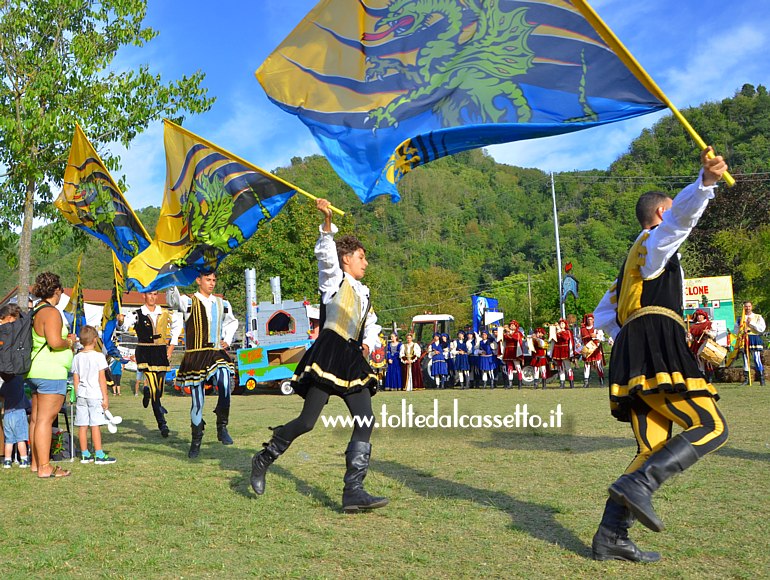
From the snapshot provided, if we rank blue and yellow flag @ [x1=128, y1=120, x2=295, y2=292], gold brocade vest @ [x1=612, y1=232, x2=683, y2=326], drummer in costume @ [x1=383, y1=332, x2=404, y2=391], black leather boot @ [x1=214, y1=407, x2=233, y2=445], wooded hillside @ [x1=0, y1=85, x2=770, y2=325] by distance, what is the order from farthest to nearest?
wooded hillside @ [x1=0, y1=85, x2=770, y2=325], drummer in costume @ [x1=383, y1=332, x2=404, y2=391], black leather boot @ [x1=214, y1=407, x2=233, y2=445], blue and yellow flag @ [x1=128, y1=120, x2=295, y2=292], gold brocade vest @ [x1=612, y1=232, x2=683, y2=326]

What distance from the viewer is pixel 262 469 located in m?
5.78

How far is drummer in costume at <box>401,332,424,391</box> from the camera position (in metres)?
23.8

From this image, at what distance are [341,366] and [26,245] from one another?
1074 cm

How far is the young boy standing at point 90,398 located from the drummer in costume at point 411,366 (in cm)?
1593

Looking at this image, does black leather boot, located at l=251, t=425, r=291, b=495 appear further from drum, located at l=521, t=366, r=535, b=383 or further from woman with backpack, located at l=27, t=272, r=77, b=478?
drum, located at l=521, t=366, r=535, b=383

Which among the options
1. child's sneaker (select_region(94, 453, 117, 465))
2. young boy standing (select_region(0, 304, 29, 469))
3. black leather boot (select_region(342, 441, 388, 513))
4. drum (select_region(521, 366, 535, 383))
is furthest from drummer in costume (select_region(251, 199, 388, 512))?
drum (select_region(521, 366, 535, 383))

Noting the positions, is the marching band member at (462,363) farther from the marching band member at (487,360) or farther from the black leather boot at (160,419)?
the black leather boot at (160,419)

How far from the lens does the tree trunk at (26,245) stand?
13828 millimetres

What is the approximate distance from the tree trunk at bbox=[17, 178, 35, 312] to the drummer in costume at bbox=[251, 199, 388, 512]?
10.1 m

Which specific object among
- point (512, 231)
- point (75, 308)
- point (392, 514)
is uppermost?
point (512, 231)

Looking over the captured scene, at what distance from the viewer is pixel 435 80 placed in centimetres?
588

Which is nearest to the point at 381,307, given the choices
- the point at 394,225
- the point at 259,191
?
the point at 394,225

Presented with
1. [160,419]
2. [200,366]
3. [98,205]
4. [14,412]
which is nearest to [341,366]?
[200,366]

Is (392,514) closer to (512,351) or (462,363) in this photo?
(512,351)
